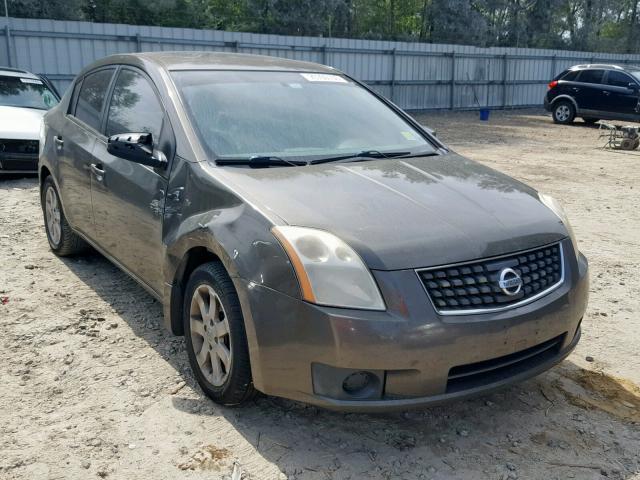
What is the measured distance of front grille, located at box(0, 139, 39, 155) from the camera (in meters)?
8.29

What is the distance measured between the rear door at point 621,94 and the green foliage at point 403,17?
44.9 ft

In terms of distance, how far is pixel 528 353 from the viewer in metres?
2.85

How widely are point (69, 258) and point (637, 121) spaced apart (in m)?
16.9

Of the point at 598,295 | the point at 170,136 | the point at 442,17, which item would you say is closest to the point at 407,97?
the point at 442,17

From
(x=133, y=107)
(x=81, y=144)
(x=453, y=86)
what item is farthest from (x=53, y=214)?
(x=453, y=86)

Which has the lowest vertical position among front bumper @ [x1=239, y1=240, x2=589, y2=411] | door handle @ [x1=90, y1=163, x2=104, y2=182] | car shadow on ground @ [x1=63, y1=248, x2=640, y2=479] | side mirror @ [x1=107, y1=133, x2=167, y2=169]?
car shadow on ground @ [x1=63, y1=248, x2=640, y2=479]

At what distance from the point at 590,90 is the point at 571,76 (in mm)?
764

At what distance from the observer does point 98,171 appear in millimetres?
4121

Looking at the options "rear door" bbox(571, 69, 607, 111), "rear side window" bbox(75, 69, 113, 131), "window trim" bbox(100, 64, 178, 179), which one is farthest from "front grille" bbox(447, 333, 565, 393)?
"rear door" bbox(571, 69, 607, 111)

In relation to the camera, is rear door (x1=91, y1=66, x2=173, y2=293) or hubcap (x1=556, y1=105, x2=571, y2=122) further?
hubcap (x1=556, y1=105, x2=571, y2=122)

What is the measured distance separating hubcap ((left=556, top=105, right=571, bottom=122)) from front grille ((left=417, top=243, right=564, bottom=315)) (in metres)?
18.3

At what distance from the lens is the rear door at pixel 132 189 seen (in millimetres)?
3486

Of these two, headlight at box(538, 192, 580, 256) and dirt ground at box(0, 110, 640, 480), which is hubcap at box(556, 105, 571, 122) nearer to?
dirt ground at box(0, 110, 640, 480)

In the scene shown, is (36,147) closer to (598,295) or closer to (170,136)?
(170,136)
